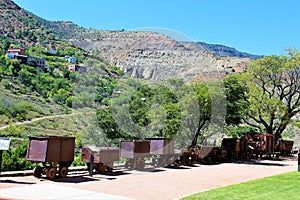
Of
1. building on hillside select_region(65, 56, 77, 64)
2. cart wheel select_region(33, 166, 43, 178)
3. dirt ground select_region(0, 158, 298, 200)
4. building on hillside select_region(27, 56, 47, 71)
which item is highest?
building on hillside select_region(65, 56, 77, 64)

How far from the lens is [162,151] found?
1917 centimetres

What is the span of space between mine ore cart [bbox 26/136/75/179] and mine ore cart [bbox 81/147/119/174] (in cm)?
115

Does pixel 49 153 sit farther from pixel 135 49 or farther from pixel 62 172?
pixel 135 49

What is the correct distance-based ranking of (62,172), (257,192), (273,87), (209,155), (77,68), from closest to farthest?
(257,192)
(62,172)
(209,155)
(273,87)
(77,68)

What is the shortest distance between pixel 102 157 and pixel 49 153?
2.62 metres

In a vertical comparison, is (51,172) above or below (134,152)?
below

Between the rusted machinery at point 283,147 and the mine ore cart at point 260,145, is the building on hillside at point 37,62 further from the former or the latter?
the mine ore cart at point 260,145

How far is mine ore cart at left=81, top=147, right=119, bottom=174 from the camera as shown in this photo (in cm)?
1450

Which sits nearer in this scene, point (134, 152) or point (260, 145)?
point (134, 152)

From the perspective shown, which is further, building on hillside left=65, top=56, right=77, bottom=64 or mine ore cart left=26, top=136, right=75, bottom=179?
building on hillside left=65, top=56, right=77, bottom=64

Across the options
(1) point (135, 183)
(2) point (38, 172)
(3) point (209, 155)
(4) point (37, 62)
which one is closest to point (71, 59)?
(4) point (37, 62)

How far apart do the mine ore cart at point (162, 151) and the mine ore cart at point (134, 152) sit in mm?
1191

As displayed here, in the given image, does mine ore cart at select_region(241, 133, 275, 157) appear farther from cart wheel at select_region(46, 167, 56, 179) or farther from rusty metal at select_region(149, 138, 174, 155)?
cart wheel at select_region(46, 167, 56, 179)

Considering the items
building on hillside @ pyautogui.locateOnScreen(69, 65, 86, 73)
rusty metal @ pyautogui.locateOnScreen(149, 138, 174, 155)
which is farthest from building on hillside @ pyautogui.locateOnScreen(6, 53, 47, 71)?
rusty metal @ pyautogui.locateOnScreen(149, 138, 174, 155)
